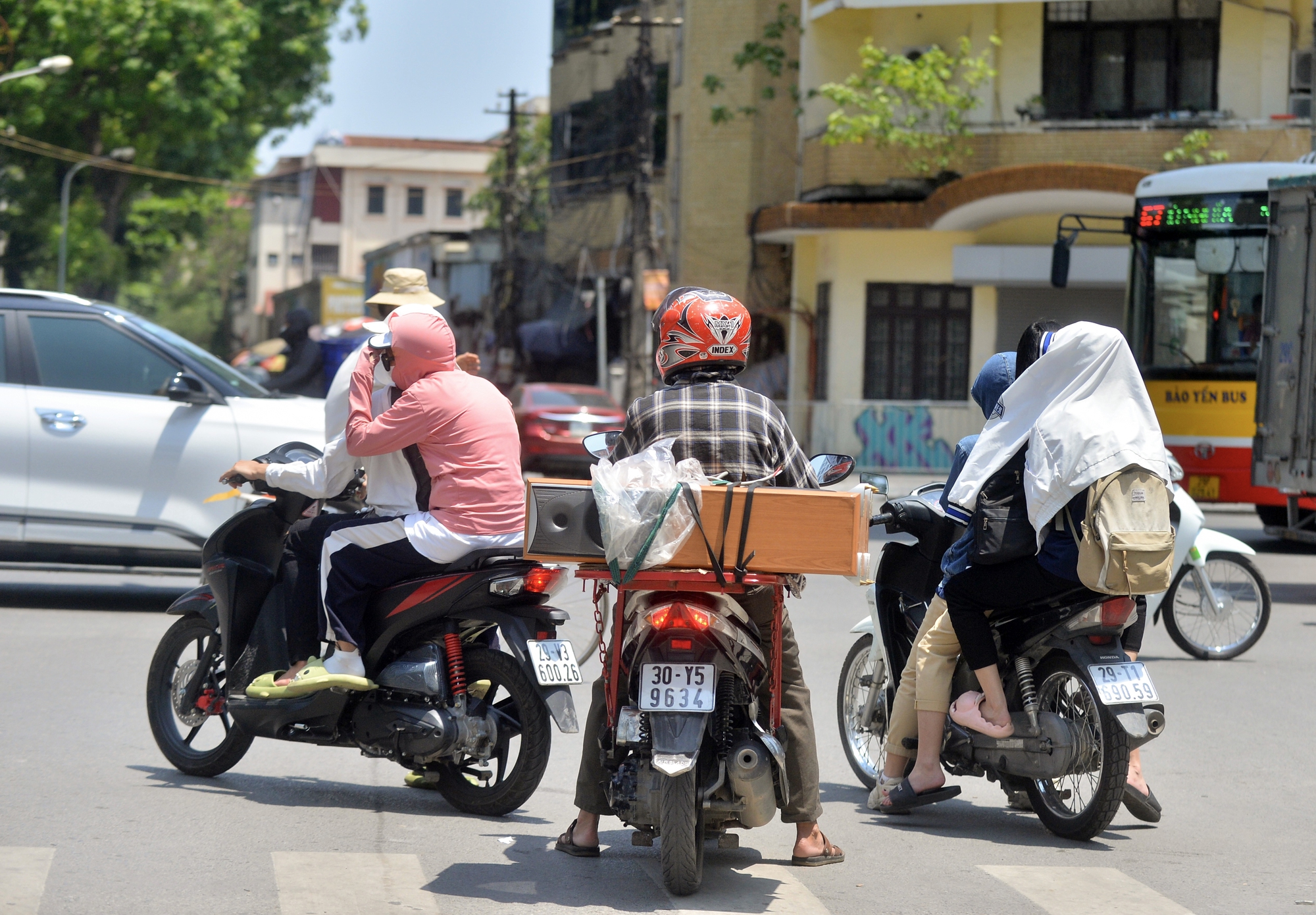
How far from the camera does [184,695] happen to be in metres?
6.03

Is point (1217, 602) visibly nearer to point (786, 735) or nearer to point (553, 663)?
point (553, 663)

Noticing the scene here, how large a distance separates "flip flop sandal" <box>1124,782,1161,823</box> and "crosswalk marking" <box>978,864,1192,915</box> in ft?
1.79

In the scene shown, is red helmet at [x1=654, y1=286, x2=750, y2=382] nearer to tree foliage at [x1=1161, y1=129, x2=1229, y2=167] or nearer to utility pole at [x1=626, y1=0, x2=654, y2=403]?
tree foliage at [x1=1161, y1=129, x2=1229, y2=167]

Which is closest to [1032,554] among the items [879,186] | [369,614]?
[369,614]

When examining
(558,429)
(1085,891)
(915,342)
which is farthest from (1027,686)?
(915,342)

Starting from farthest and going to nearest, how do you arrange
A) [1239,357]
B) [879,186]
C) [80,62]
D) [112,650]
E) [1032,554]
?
[80,62] → [879,186] → [1239,357] → [112,650] → [1032,554]

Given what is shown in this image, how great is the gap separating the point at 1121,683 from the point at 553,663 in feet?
6.00

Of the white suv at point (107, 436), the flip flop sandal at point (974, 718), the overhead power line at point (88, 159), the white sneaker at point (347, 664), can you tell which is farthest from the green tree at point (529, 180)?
the flip flop sandal at point (974, 718)

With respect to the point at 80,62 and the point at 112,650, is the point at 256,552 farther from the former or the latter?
the point at 80,62

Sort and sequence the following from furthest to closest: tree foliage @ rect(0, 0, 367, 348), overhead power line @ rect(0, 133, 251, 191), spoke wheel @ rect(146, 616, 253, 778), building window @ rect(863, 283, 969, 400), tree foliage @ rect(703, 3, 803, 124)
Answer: overhead power line @ rect(0, 133, 251, 191) < tree foliage @ rect(0, 0, 367, 348) < tree foliage @ rect(703, 3, 803, 124) < building window @ rect(863, 283, 969, 400) < spoke wheel @ rect(146, 616, 253, 778)

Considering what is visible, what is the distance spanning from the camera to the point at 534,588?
5.51 m

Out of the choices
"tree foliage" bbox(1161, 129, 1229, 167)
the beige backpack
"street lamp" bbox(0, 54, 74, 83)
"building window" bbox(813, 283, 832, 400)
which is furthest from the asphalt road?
"street lamp" bbox(0, 54, 74, 83)

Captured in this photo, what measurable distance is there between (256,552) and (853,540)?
2.49m

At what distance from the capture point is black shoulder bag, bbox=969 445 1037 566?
5238mm
